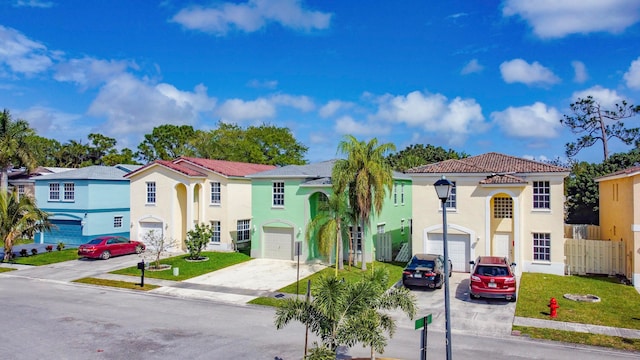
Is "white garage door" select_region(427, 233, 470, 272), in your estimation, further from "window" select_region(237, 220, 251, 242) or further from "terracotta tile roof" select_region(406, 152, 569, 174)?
"window" select_region(237, 220, 251, 242)

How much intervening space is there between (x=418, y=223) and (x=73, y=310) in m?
17.5

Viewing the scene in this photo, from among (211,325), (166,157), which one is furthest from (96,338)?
(166,157)

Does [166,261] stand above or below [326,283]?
below

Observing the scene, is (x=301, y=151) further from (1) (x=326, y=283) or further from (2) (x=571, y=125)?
(1) (x=326, y=283)

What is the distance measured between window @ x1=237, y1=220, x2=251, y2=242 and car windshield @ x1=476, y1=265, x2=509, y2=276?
19208mm

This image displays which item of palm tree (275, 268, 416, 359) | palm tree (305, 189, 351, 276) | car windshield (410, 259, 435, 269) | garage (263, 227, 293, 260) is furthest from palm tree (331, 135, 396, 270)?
palm tree (275, 268, 416, 359)

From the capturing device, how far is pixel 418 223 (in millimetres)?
26047

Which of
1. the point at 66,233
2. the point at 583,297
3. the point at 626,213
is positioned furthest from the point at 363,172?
the point at 66,233

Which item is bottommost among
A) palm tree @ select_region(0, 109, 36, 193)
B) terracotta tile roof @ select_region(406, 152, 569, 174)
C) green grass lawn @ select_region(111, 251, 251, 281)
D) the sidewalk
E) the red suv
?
the sidewalk

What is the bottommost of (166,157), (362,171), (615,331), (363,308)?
(615,331)

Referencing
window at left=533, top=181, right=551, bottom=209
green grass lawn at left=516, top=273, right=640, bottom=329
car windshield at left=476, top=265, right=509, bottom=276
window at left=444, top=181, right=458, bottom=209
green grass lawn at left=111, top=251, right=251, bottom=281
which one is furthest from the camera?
window at left=444, top=181, right=458, bottom=209

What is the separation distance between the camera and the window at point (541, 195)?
2433 centimetres

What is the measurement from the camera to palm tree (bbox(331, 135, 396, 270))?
79.0 ft

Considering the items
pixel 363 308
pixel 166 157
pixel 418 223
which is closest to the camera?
pixel 363 308
